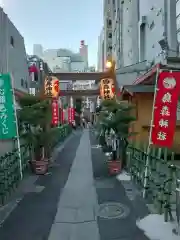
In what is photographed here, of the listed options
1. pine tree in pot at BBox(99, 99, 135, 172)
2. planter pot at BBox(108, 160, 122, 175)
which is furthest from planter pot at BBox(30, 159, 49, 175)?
pine tree in pot at BBox(99, 99, 135, 172)

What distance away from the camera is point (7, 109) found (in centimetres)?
912

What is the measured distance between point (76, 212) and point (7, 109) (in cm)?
366

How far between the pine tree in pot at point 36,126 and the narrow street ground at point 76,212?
1.59 metres

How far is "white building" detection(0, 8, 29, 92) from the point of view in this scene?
18136 millimetres

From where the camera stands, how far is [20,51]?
23.3 m

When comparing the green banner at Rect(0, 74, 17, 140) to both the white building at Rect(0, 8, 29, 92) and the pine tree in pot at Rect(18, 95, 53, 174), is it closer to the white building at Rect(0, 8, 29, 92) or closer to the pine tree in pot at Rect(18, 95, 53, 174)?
the pine tree in pot at Rect(18, 95, 53, 174)

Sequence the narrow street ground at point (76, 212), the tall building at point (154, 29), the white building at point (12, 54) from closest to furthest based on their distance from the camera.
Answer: the narrow street ground at point (76, 212)
the tall building at point (154, 29)
the white building at point (12, 54)

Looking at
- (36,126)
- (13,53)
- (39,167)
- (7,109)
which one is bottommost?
(39,167)

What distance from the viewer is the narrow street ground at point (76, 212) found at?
20.0 feet

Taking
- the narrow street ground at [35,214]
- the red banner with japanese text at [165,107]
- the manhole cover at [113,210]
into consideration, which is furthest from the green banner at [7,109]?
the red banner with japanese text at [165,107]

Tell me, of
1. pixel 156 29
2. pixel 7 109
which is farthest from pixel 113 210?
pixel 156 29

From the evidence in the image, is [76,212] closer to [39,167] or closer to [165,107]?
[165,107]

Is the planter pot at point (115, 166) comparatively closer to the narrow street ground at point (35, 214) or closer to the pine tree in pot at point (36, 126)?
the narrow street ground at point (35, 214)

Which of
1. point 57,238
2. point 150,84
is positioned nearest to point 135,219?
point 57,238
